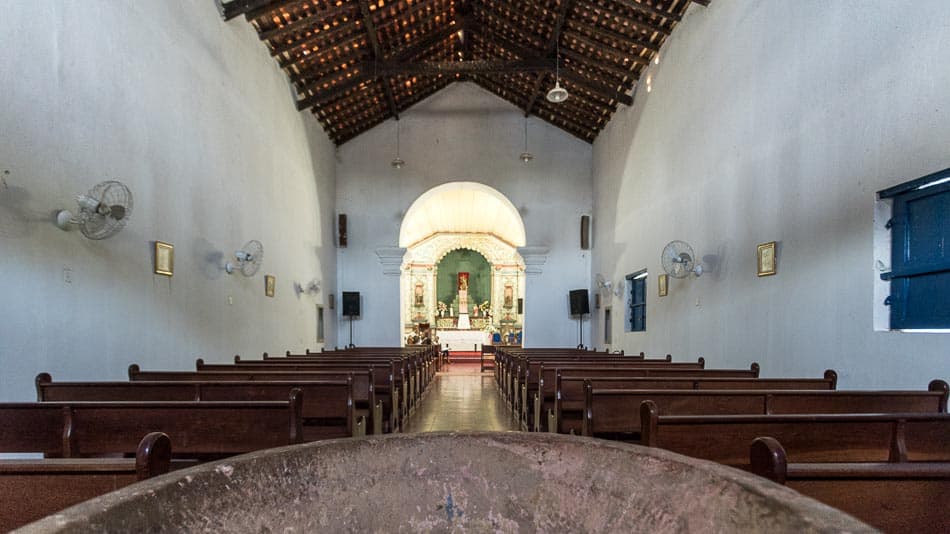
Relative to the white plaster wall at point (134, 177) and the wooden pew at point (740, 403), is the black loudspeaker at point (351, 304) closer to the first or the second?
the white plaster wall at point (134, 177)

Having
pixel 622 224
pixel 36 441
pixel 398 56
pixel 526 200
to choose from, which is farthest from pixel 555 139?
pixel 36 441

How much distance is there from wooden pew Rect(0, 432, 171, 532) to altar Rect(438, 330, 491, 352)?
12.4 m

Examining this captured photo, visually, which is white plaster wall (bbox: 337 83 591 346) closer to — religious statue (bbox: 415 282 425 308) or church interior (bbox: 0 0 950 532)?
church interior (bbox: 0 0 950 532)

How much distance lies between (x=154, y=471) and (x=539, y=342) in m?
10.1

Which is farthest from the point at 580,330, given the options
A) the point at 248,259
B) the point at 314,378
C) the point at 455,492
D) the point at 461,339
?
the point at 455,492

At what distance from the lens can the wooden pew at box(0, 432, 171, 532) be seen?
120cm

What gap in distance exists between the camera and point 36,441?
7.16 ft

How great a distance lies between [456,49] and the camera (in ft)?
33.0

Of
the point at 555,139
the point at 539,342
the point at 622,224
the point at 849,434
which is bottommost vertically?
the point at 539,342

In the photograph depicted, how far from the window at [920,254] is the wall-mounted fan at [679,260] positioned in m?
2.68

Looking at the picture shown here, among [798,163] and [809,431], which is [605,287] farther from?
[809,431]

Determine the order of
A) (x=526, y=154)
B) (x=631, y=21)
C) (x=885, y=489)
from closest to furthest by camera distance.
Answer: (x=885, y=489) → (x=631, y=21) → (x=526, y=154)

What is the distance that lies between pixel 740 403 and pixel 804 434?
2.37 feet

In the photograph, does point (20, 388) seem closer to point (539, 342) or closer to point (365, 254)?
point (365, 254)
